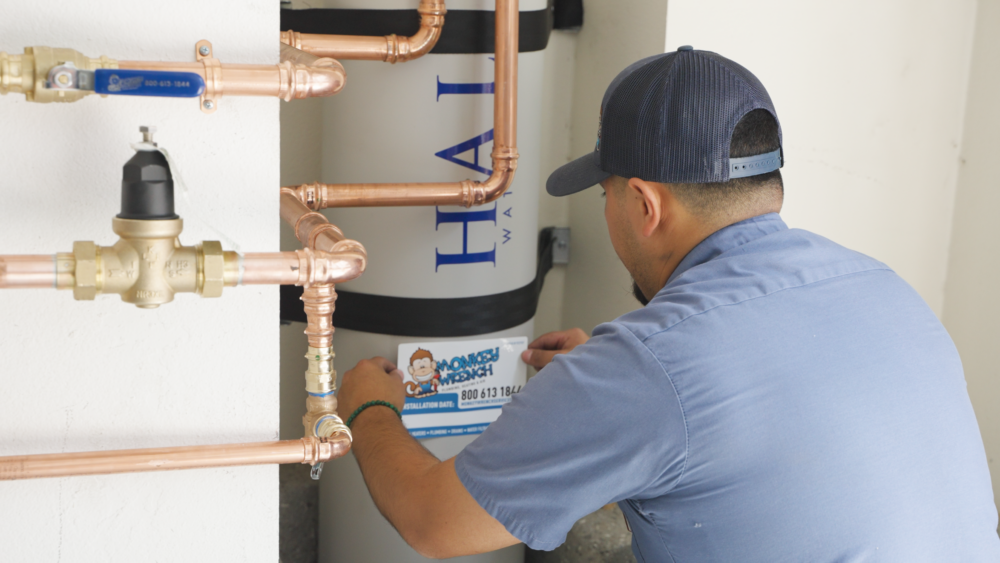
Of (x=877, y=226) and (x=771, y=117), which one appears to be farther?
(x=877, y=226)

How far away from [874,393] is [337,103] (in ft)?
2.51

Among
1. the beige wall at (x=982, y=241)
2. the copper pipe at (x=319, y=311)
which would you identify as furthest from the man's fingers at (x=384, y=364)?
the beige wall at (x=982, y=241)

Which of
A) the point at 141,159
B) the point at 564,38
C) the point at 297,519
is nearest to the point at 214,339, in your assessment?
the point at 141,159

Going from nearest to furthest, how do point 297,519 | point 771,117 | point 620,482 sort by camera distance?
point 620,482 → point 771,117 → point 297,519

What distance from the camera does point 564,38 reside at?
4.71ft

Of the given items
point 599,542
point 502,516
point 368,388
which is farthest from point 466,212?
point 599,542

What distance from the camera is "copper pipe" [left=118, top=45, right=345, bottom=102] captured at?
59 cm

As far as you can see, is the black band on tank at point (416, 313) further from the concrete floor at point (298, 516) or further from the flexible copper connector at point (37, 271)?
→ the flexible copper connector at point (37, 271)

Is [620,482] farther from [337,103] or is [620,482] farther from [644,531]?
[337,103]

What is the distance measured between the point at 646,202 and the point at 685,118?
93 millimetres

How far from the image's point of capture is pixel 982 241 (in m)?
1.44

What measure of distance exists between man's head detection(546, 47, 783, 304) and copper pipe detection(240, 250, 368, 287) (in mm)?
322

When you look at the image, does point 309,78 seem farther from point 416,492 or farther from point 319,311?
point 416,492

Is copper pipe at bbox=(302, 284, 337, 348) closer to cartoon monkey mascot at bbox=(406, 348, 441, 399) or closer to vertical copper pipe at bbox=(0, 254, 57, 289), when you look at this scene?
vertical copper pipe at bbox=(0, 254, 57, 289)
